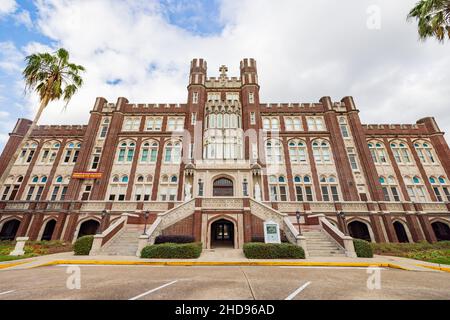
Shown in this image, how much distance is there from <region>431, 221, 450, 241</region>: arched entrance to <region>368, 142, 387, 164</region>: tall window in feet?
28.6

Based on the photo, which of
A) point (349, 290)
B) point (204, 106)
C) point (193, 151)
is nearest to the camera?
point (349, 290)

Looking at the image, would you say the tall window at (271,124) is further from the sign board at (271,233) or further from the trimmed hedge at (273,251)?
the trimmed hedge at (273,251)

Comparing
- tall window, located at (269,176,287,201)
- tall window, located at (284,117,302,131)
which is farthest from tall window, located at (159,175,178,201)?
tall window, located at (284,117,302,131)

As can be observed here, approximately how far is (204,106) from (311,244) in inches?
851

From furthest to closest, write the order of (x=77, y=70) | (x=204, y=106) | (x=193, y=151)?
(x=204, y=106)
(x=193, y=151)
(x=77, y=70)

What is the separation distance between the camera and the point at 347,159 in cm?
2388

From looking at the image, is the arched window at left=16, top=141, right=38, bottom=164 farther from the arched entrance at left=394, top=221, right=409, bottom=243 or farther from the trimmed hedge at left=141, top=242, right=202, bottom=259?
the arched entrance at left=394, top=221, right=409, bottom=243

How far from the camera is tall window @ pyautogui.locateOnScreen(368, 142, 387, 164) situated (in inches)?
987

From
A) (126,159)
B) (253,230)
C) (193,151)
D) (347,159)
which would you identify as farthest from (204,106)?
(347,159)

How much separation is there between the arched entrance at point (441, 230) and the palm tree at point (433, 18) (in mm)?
20533

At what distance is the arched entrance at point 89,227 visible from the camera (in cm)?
2058

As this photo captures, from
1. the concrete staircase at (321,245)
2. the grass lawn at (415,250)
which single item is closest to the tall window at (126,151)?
the concrete staircase at (321,245)
